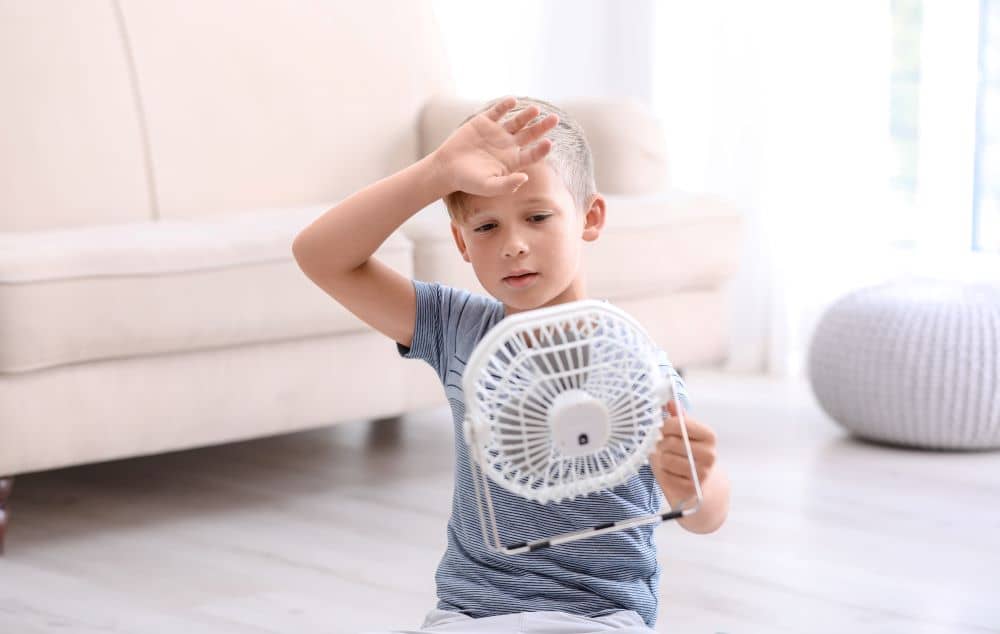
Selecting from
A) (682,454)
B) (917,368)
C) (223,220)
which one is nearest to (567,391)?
(682,454)

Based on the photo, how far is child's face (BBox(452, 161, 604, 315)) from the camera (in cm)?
112

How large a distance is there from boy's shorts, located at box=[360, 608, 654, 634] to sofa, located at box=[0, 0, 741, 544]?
37.3 inches

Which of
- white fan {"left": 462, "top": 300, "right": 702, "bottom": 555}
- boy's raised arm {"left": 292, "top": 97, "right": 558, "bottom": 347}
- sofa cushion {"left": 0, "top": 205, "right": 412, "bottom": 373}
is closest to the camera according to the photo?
white fan {"left": 462, "top": 300, "right": 702, "bottom": 555}

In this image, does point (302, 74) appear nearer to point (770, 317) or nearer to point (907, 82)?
point (770, 317)

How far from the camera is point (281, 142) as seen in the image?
2.75 meters

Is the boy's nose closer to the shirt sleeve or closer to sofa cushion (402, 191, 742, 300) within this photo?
the shirt sleeve

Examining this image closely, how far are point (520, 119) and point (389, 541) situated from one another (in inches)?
42.5

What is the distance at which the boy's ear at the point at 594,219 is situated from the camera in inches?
49.1

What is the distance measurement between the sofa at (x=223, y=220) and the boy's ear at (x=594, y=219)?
0.92 metres

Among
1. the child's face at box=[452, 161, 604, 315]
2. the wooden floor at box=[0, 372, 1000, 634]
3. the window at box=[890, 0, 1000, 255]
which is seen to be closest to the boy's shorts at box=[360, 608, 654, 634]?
the child's face at box=[452, 161, 604, 315]

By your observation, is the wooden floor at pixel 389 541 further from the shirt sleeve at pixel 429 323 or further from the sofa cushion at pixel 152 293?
the shirt sleeve at pixel 429 323

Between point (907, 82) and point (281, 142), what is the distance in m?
1.54

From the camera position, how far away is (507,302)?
116cm

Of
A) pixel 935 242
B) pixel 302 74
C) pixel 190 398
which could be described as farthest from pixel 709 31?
pixel 190 398
